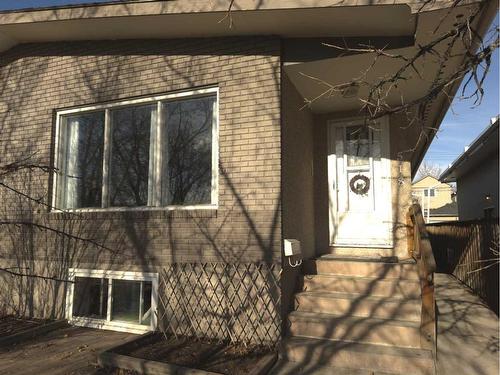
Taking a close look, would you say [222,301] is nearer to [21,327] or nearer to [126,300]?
[126,300]

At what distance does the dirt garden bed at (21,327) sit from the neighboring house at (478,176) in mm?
8098

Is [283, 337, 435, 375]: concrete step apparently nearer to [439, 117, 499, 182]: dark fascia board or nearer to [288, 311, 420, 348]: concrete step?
[288, 311, 420, 348]: concrete step

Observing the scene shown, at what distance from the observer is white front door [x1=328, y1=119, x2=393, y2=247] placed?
730cm

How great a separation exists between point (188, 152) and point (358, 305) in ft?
10.2

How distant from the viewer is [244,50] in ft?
19.8

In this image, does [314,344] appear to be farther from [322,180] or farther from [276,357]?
[322,180]

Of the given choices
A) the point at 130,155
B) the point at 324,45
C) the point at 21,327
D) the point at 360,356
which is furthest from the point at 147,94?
the point at 360,356

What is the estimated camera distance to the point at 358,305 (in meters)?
5.48

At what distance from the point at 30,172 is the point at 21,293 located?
1.98m

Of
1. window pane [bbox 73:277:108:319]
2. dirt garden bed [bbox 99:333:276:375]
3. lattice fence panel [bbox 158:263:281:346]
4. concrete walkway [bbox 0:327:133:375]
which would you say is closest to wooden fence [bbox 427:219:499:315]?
lattice fence panel [bbox 158:263:281:346]

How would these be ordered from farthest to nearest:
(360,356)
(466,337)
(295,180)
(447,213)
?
(447,213)
(295,180)
(466,337)
(360,356)

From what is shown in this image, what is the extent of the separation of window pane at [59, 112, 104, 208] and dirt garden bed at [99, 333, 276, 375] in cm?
257

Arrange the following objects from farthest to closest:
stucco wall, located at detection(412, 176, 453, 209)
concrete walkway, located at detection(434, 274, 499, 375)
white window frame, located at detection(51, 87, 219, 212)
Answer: stucco wall, located at detection(412, 176, 453, 209)
white window frame, located at detection(51, 87, 219, 212)
concrete walkway, located at detection(434, 274, 499, 375)

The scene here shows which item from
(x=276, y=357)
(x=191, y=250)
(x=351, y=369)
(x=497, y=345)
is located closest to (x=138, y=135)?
(x=191, y=250)
